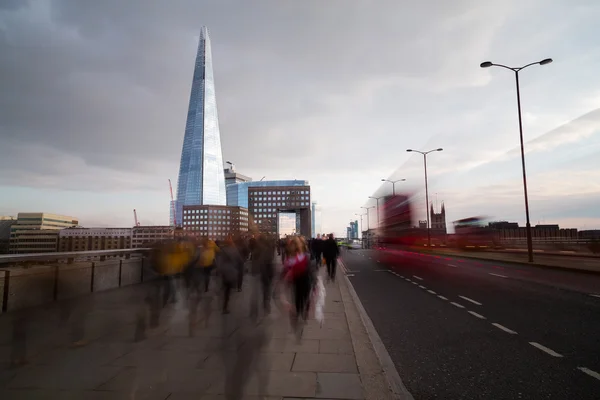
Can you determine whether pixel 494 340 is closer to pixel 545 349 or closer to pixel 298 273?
pixel 545 349

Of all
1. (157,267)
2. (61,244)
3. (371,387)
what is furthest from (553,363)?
(61,244)

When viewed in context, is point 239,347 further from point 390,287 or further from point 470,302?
point 390,287

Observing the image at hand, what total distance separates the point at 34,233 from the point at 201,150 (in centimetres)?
15915

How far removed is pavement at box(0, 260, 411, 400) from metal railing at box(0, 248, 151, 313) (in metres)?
0.92

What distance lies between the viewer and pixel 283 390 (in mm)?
4293

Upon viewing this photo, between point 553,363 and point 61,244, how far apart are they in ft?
73.1

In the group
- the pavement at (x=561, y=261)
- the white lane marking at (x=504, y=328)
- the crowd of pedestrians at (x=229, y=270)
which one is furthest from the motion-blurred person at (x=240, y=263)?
the pavement at (x=561, y=261)

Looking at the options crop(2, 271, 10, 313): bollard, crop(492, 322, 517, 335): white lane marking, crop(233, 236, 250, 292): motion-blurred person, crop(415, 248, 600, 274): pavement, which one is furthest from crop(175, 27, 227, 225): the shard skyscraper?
crop(492, 322, 517, 335): white lane marking

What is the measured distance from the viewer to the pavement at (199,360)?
14.2 ft

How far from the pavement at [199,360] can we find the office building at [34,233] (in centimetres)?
1069

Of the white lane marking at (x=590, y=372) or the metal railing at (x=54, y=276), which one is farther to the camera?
the metal railing at (x=54, y=276)

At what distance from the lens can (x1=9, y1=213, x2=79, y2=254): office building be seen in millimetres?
17625

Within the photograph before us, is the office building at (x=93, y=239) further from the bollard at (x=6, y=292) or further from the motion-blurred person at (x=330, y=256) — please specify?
the motion-blurred person at (x=330, y=256)

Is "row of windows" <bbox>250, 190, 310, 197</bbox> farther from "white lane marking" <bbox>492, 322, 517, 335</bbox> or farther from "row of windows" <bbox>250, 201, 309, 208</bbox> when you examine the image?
"white lane marking" <bbox>492, 322, 517, 335</bbox>
